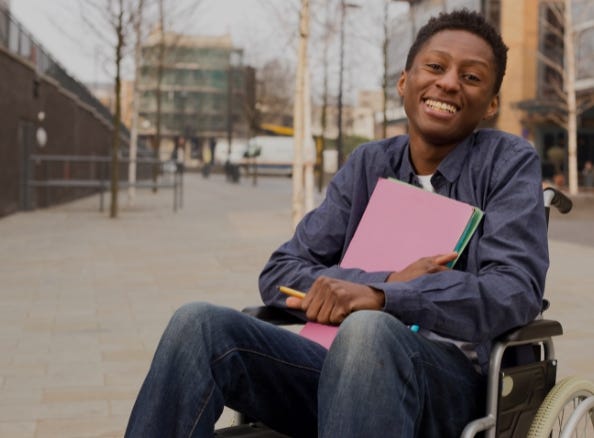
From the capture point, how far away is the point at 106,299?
8.62 metres

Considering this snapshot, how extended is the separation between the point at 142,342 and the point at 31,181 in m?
15.5

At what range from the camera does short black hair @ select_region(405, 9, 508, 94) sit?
2912mm

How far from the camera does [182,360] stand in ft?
8.29

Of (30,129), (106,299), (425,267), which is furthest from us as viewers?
(30,129)

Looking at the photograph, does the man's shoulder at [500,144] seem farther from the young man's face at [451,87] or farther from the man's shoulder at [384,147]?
the man's shoulder at [384,147]

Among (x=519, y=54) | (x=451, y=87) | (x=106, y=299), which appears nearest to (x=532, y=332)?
(x=451, y=87)

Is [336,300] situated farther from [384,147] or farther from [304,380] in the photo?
[384,147]

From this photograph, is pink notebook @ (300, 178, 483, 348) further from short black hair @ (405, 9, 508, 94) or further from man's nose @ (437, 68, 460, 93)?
short black hair @ (405, 9, 508, 94)

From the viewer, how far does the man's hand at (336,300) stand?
8.48 ft

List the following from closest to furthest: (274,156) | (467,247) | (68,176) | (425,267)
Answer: (425,267) < (467,247) < (68,176) < (274,156)

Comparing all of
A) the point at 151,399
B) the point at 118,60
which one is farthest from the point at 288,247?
the point at 118,60

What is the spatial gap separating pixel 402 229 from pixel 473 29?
0.59 meters

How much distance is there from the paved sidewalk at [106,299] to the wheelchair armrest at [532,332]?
234 centimetres

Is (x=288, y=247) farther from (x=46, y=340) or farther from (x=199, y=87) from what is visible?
(x=199, y=87)
